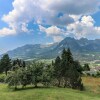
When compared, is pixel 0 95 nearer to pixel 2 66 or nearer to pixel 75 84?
pixel 75 84

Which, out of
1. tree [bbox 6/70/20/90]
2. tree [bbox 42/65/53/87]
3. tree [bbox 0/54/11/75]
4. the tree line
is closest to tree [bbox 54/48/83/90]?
the tree line

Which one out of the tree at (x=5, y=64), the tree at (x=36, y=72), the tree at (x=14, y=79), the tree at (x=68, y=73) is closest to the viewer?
the tree at (x=14, y=79)

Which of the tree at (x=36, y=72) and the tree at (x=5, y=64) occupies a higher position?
the tree at (x=5, y=64)

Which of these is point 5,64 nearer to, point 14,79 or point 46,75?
point 46,75

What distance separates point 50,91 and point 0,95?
15.2m

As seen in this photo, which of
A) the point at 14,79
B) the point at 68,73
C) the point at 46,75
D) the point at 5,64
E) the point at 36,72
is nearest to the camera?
the point at 14,79

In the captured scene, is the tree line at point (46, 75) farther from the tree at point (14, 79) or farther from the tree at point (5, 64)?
the tree at point (5, 64)

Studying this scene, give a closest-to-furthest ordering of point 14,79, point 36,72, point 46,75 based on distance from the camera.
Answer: point 14,79
point 36,72
point 46,75

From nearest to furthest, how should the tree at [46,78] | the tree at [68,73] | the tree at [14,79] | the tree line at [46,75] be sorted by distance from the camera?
1. the tree at [14,79]
2. the tree line at [46,75]
3. the tree at [46,78]
4. the tree at [68,73]

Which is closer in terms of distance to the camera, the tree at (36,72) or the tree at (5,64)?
the tree at (36,72)

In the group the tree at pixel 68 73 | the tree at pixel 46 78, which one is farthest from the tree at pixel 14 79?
the tree at pixel 68 73

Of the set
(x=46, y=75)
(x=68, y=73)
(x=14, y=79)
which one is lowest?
(x=14, y=79)

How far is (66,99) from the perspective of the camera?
68.9 metres

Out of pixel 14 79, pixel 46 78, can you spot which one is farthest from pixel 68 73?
pixel 14 79
